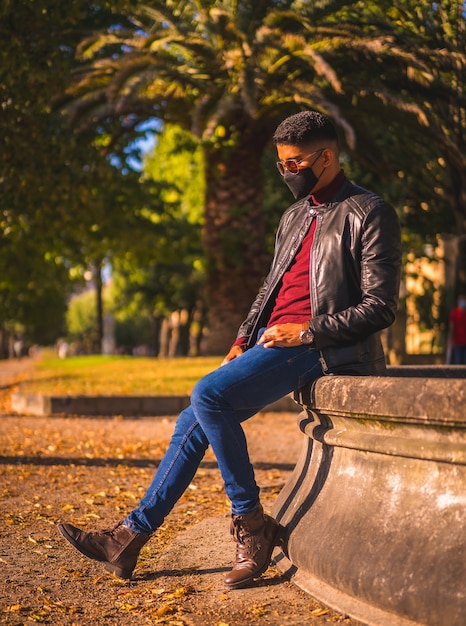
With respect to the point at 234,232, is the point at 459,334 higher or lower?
lower

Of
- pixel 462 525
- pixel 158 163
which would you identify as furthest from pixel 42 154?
pixel 158 163

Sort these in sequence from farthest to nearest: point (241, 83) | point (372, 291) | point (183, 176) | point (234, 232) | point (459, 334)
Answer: point (183, 176), point (459, 334), point (234, 232), point (241, 83), point (372, 291)

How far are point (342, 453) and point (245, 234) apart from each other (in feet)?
45.8

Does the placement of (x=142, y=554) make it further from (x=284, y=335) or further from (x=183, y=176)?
(x=183, y=176)

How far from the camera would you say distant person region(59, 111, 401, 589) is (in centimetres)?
383

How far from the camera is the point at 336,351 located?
3.90 m

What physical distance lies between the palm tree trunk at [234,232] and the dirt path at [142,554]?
8630 millimetres

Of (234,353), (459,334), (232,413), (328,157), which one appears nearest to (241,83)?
(459,334)

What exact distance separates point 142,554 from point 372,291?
1.90 m

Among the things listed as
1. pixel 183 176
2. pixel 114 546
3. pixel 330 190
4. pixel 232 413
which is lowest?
pixel 114 546

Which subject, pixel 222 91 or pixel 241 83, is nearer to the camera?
pixel 241 83

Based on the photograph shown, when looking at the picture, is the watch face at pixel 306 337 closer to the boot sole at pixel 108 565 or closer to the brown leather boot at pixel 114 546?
the brown leather boot at pixel 114 546

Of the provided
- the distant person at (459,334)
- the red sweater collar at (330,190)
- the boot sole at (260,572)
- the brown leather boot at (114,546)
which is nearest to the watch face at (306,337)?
the red sweater collar at (330,190)

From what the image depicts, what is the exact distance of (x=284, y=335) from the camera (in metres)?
3.87
